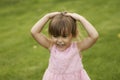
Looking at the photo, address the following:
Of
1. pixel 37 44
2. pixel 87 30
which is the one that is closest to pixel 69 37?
pixel 87 30

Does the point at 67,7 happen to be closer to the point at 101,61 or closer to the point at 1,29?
the point at 1,29

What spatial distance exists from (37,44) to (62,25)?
3980 mm

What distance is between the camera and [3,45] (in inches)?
324

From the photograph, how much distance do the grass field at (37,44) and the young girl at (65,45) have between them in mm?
1644

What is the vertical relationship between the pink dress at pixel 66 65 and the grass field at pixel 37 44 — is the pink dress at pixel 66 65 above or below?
above

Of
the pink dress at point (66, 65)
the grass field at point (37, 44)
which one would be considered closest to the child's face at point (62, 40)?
the pink dress at point (66, 65)

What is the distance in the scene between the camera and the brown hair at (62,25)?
13.1ft

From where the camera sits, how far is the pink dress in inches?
165

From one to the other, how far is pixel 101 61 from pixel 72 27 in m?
2.55

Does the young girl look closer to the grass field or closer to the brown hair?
the brown hair

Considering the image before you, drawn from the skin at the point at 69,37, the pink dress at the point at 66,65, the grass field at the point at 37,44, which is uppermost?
the skin at the point at 69,37

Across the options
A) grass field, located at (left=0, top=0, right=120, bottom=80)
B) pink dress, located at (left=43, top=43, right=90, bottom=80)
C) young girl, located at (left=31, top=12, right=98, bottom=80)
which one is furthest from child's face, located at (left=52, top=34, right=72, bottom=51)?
grass field, located at (left=0, top=0, right=120, bottom=80)

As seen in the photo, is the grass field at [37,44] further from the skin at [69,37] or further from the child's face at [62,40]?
the child's face at [62,40]

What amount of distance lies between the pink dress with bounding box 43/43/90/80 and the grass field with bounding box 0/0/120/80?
5.27 feet
